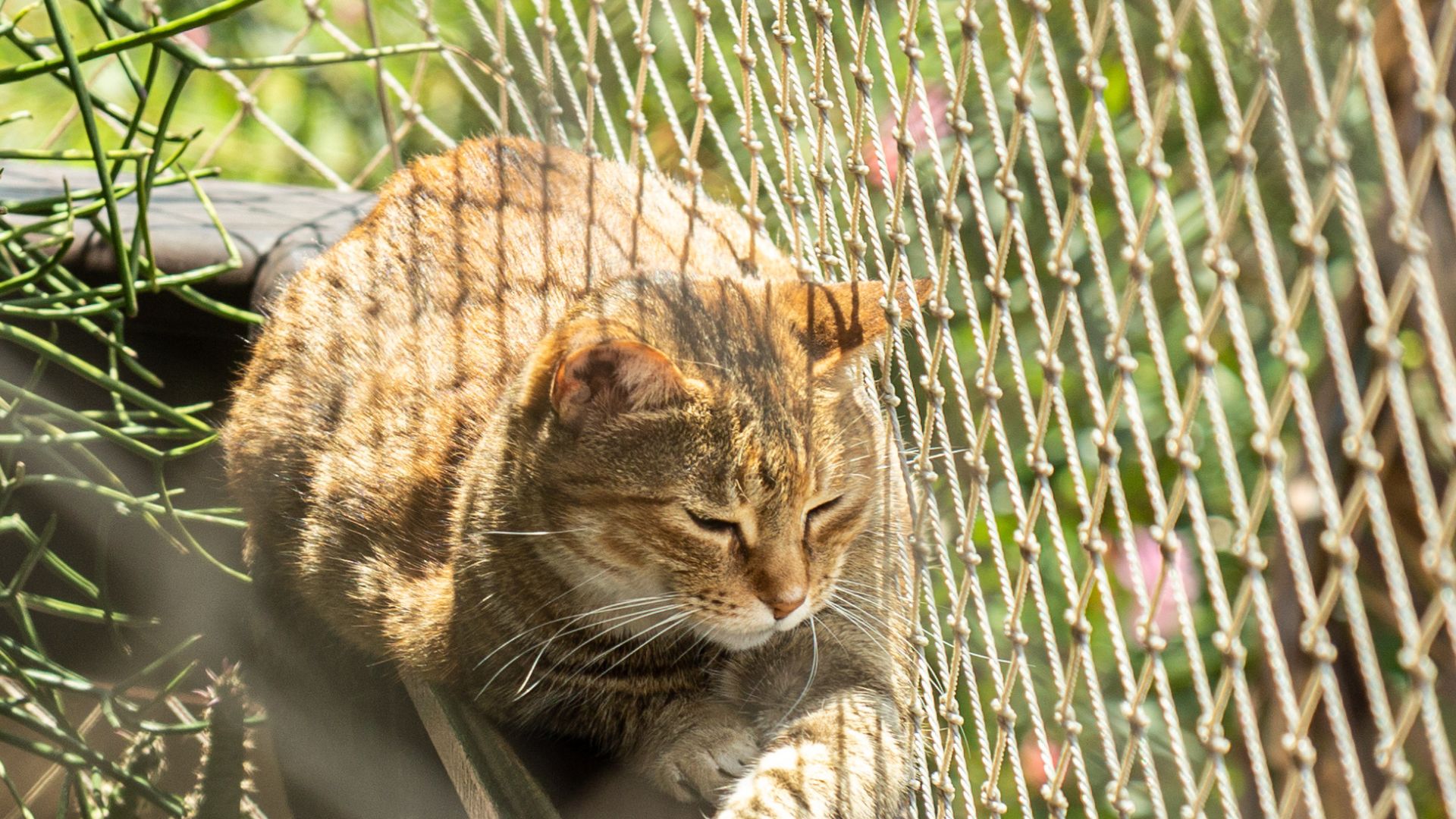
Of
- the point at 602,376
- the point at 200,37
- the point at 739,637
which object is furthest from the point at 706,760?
the point at 200,37

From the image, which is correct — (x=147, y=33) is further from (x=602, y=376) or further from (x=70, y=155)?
(x=602, y=376)

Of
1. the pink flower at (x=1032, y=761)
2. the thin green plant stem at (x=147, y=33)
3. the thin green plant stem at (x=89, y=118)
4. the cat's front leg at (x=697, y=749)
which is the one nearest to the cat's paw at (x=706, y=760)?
the cat's front leg at (x=697, y=749)

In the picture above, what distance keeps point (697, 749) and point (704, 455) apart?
0.91ft

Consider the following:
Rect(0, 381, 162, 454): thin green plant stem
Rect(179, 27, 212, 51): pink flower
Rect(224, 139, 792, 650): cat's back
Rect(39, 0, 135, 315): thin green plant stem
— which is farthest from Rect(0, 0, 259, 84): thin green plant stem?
Rect(179, 27, 212, 51): pink flower

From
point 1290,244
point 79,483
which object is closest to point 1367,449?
point 1290,244

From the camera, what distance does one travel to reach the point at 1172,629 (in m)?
1.49

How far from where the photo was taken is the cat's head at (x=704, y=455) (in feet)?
3.93

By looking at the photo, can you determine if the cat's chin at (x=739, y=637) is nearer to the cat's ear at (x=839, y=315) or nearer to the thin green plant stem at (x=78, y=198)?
the cat's ear at (x=839, y=315)

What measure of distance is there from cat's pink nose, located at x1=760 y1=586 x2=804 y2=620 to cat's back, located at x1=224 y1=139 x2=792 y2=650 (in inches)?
15.5

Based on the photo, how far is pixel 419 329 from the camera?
1476mm

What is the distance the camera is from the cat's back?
1433 mm

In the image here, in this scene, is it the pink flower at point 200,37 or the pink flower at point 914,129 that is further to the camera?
the pink flower at point 200,37

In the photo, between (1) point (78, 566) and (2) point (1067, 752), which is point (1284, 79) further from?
(1) point (78, 566)

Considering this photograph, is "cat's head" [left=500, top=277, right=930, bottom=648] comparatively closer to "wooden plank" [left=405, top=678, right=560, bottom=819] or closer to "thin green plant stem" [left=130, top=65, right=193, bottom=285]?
"wooden plank" [left=405, top=678, right=560, bottom=819]
